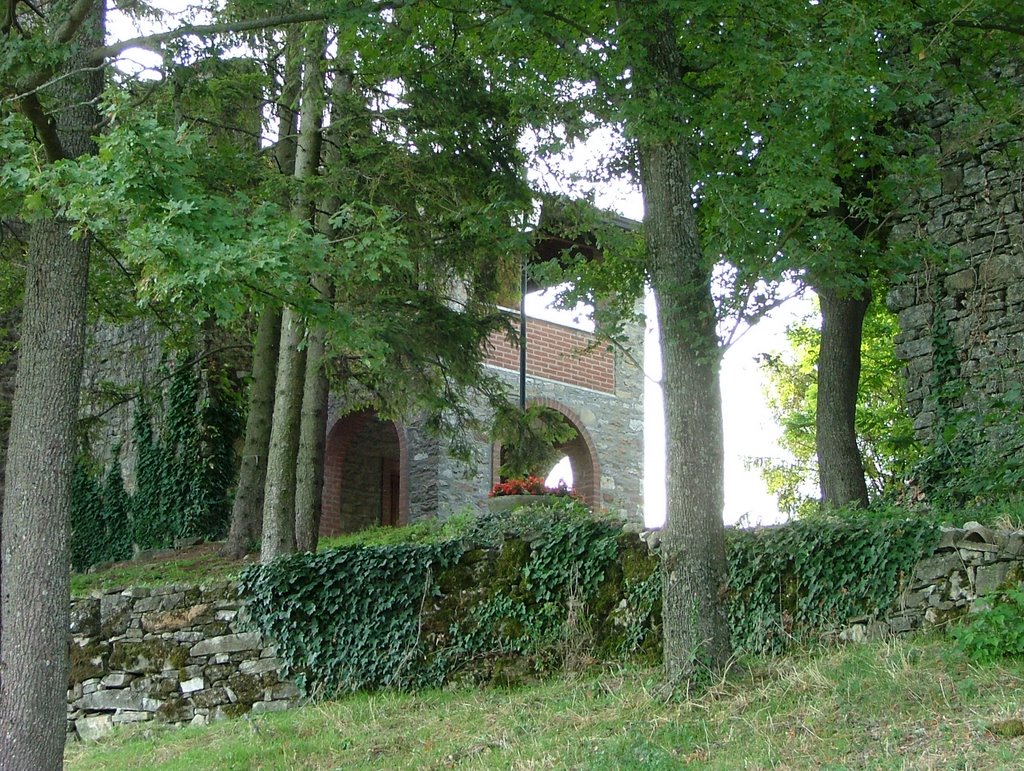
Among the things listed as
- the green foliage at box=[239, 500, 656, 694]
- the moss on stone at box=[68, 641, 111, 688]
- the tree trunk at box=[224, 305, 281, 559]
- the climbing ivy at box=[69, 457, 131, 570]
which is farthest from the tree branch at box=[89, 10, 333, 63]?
the climbing ivy at box=[69, 457, 131, 570]

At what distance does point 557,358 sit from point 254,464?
655 centimetres

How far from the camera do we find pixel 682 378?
8.71 m

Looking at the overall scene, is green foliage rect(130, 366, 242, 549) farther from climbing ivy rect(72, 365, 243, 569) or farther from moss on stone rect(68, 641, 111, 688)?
moss on stone rect(68, 641, 111, 688)

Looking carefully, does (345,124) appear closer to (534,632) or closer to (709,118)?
(709,118)

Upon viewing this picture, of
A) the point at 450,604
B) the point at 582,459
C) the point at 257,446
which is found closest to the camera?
the point at 450,604

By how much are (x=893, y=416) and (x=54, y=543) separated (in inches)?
619

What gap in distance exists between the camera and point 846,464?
1221 cm

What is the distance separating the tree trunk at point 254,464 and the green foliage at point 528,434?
297cm

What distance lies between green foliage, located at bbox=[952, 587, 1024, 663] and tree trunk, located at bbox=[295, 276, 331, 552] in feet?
21.9

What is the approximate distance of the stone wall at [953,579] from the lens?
27.4 ft

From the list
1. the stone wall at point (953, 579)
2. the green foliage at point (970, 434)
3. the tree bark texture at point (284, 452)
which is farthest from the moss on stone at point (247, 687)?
the green foliage at point (970, 434)

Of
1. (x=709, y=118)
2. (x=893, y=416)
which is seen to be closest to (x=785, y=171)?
(x=709, y=118)

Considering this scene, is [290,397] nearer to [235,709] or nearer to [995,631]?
[235,709]

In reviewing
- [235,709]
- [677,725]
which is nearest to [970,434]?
[677,725]
